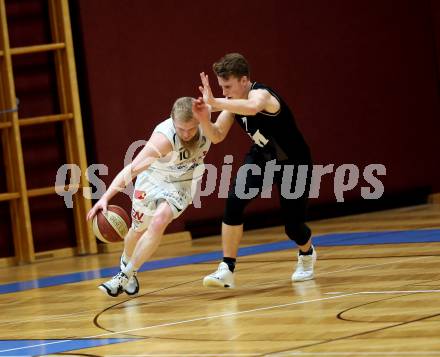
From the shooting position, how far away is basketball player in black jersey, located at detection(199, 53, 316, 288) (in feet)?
20.6

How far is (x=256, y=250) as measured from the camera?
8.98 metres

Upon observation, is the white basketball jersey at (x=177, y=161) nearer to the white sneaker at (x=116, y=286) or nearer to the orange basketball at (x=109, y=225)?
the orange basketball at (x=109, y=225)

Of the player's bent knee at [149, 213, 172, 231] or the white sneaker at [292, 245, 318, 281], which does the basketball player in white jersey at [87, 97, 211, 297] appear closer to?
the player's bent knee at [149, 213, 172, 231]

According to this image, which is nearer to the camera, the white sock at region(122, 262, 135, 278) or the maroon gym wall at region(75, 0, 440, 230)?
the white sock at region(122, 262, 135, 278)

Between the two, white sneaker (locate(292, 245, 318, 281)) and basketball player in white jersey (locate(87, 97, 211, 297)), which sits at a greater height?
basketball player in white jersey (locate(87, 97, 211, 297))

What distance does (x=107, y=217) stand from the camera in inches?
248

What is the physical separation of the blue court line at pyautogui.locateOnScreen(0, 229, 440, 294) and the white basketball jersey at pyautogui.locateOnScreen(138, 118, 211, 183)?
5.81 feet

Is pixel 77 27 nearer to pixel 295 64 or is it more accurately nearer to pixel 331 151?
pixel 295 64

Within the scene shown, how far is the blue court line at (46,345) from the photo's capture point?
4.83m

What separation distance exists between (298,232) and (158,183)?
38.7 inches

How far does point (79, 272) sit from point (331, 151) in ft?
13.5

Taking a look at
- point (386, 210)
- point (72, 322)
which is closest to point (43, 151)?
point (386, 210)

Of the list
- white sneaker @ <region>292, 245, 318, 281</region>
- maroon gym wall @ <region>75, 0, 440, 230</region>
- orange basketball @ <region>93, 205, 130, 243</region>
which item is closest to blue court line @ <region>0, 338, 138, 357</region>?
orange basketball @ <region>93, 205, 130, 243</region>

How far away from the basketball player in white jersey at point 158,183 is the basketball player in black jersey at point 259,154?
21 centimetres
